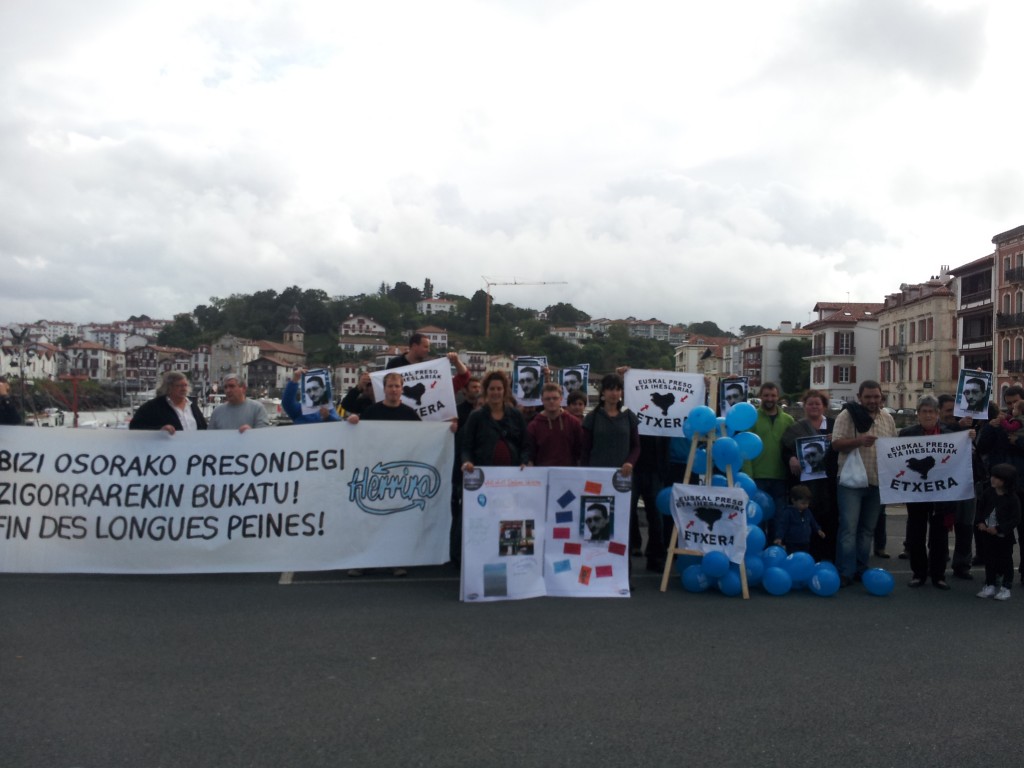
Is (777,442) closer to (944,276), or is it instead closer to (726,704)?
(726,704)

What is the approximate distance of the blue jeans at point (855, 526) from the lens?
27.5 feet

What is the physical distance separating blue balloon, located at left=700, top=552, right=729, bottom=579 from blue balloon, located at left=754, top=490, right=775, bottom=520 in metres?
0.90

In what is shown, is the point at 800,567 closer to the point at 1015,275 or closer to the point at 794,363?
the point at 1015,275

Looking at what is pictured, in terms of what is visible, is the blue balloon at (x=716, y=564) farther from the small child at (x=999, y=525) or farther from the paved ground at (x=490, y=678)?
the small child at (x=999, y=525)

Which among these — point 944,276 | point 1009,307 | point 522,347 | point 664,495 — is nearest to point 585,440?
point 664,495

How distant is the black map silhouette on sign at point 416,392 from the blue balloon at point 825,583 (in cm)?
403

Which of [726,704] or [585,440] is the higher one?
[585,440]

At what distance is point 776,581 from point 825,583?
0.41 metres

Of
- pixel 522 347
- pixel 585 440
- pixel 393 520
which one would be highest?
pixel 522 347

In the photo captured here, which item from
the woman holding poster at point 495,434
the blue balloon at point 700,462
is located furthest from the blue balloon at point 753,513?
the woman holding poster at point 495,434

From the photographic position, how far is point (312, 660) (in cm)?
580

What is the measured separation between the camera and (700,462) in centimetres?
873

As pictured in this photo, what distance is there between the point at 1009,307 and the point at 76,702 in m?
64.8

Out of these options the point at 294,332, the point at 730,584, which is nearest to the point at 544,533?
the point at 730,584
